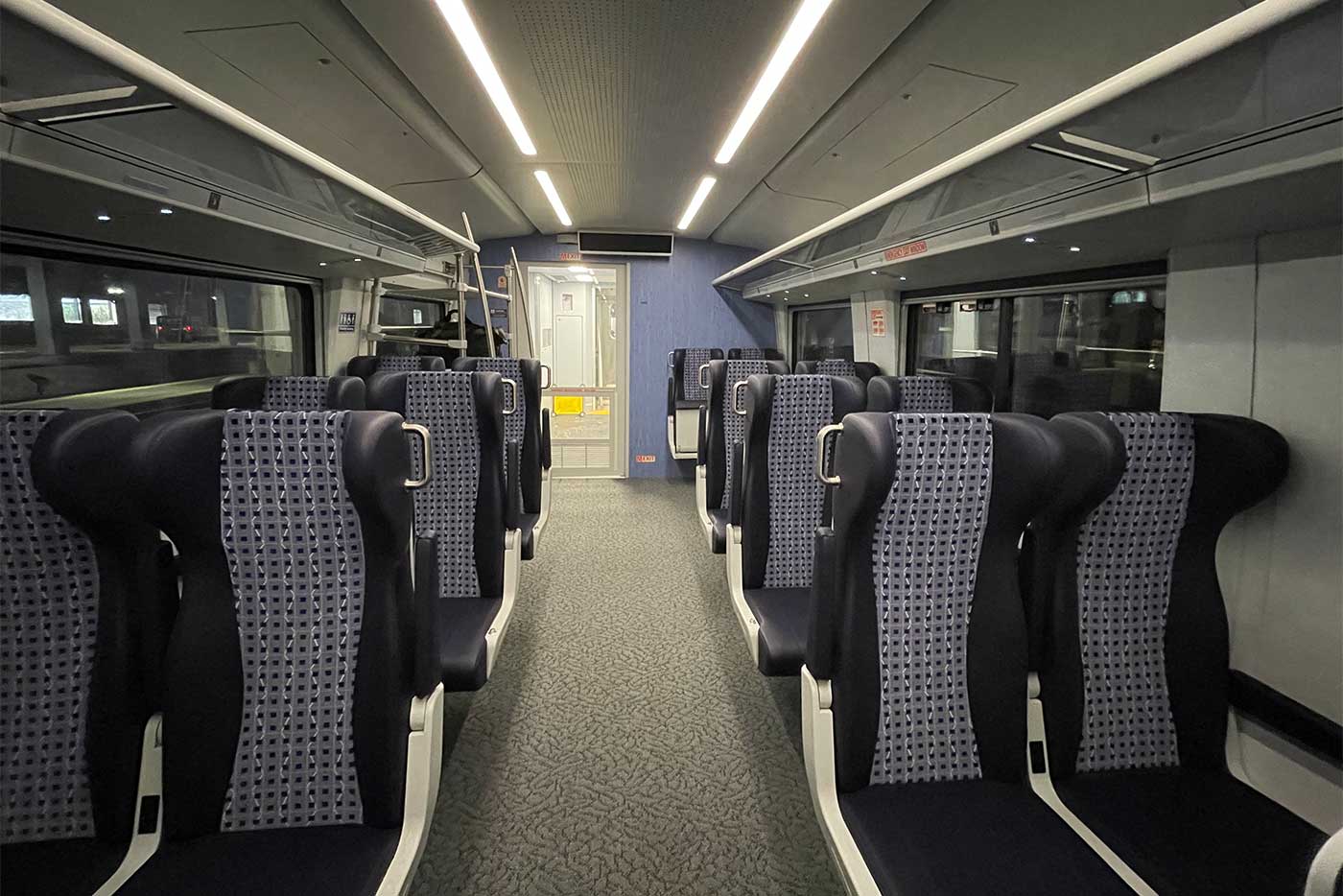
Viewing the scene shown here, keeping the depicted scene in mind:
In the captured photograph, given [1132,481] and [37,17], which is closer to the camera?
[37,17]

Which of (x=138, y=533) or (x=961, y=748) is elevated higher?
(x=138, y=533)

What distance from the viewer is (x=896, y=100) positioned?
296 cm

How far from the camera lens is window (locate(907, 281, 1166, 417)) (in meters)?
2.93

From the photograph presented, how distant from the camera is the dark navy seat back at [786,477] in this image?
3.02 meters

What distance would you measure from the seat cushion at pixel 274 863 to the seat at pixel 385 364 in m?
3.39

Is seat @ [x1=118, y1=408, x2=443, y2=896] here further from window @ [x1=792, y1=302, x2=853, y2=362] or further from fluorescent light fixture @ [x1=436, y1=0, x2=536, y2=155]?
window @ [x1=792, y1=302, x2=853, y2=362]

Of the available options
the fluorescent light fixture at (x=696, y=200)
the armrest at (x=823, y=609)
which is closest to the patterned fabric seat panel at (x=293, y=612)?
the armrest at (x=823, y=609)

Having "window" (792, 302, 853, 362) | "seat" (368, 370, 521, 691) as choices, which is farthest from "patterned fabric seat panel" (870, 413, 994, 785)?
"window" (792, 302, 853, 362)

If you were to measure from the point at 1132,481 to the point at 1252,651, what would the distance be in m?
0.68

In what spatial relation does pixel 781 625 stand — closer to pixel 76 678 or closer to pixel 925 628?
pixel 925 628

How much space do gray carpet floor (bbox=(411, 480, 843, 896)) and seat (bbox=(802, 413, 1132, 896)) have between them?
1.85ft

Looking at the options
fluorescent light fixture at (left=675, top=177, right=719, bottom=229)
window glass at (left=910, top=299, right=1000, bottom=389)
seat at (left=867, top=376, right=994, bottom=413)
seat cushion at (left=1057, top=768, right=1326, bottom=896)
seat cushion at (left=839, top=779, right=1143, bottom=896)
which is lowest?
seat cushion at (left=1057, top=768, right=1326, bottom=896)

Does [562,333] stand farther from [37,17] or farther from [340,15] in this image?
[37,17]

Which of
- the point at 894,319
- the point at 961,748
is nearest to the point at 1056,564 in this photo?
the point at 961,748
